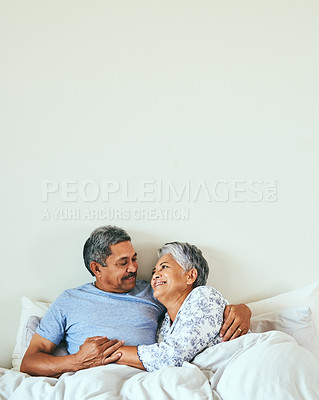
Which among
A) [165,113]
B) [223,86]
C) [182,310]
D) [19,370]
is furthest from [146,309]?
[223,86]

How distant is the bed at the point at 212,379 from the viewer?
63.6 inches

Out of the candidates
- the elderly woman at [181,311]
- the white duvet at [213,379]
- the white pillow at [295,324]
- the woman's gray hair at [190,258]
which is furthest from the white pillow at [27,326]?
the white pillow at [295,324]

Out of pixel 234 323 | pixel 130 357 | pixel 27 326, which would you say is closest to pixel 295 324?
pixel 234 323

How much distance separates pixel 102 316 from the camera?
2.17 meters

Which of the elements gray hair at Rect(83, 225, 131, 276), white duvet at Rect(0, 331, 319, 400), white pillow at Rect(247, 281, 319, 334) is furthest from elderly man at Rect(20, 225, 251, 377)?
white pillow at Rect(247, 281, 319, 334)

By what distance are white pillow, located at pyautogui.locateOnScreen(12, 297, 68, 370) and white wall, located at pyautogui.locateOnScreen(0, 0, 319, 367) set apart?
2.4 inches

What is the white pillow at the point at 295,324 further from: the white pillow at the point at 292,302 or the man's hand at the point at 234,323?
the man's hand at the point at 234,323

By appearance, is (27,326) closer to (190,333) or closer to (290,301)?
(190,333)

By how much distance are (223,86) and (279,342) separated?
1.27 metres

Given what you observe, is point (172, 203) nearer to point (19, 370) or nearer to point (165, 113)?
point (165, 113)

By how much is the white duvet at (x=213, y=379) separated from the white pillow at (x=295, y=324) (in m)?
0.34

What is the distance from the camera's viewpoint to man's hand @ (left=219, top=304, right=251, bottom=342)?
2012 millimetres

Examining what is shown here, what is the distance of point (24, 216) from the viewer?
93.7 inches

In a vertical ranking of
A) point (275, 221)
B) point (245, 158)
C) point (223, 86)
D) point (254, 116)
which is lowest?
point (275, 221)
